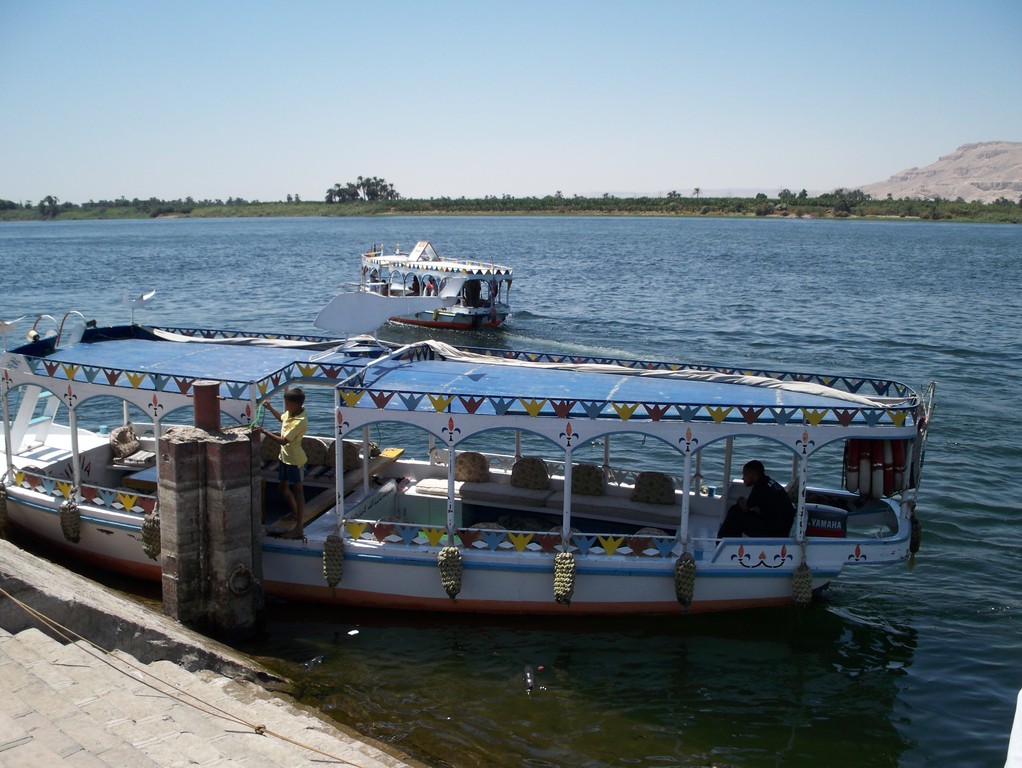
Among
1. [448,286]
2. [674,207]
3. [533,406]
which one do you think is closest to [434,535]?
[533,406]

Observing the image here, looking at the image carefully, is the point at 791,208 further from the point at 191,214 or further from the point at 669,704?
the point at 669,704

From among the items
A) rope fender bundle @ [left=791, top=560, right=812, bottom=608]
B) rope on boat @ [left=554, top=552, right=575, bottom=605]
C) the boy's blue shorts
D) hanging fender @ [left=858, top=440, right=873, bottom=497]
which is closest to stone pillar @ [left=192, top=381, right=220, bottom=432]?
the boy's blue shorts

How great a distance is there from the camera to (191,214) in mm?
194625

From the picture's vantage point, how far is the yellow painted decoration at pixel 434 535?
1080cm

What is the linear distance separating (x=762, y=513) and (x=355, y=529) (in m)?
5.11

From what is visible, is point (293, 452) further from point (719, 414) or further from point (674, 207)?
point (674, 207)

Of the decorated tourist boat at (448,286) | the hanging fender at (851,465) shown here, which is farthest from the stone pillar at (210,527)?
the decorated tourist boat at (448,286)

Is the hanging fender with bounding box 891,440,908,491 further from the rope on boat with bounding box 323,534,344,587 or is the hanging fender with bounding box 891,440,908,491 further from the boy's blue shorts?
the boy's blue shorts

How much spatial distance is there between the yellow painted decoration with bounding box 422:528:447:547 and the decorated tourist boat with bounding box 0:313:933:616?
0.03 meters

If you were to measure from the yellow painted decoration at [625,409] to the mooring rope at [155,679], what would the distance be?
4.84 metres

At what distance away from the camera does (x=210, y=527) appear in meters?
10.2

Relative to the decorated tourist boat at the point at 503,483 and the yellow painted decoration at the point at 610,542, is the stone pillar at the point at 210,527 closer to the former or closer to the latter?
the decorated tourist boat at the point at 503,483

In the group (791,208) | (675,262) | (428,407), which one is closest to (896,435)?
(428,407)

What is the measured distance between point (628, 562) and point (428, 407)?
3.07 m
